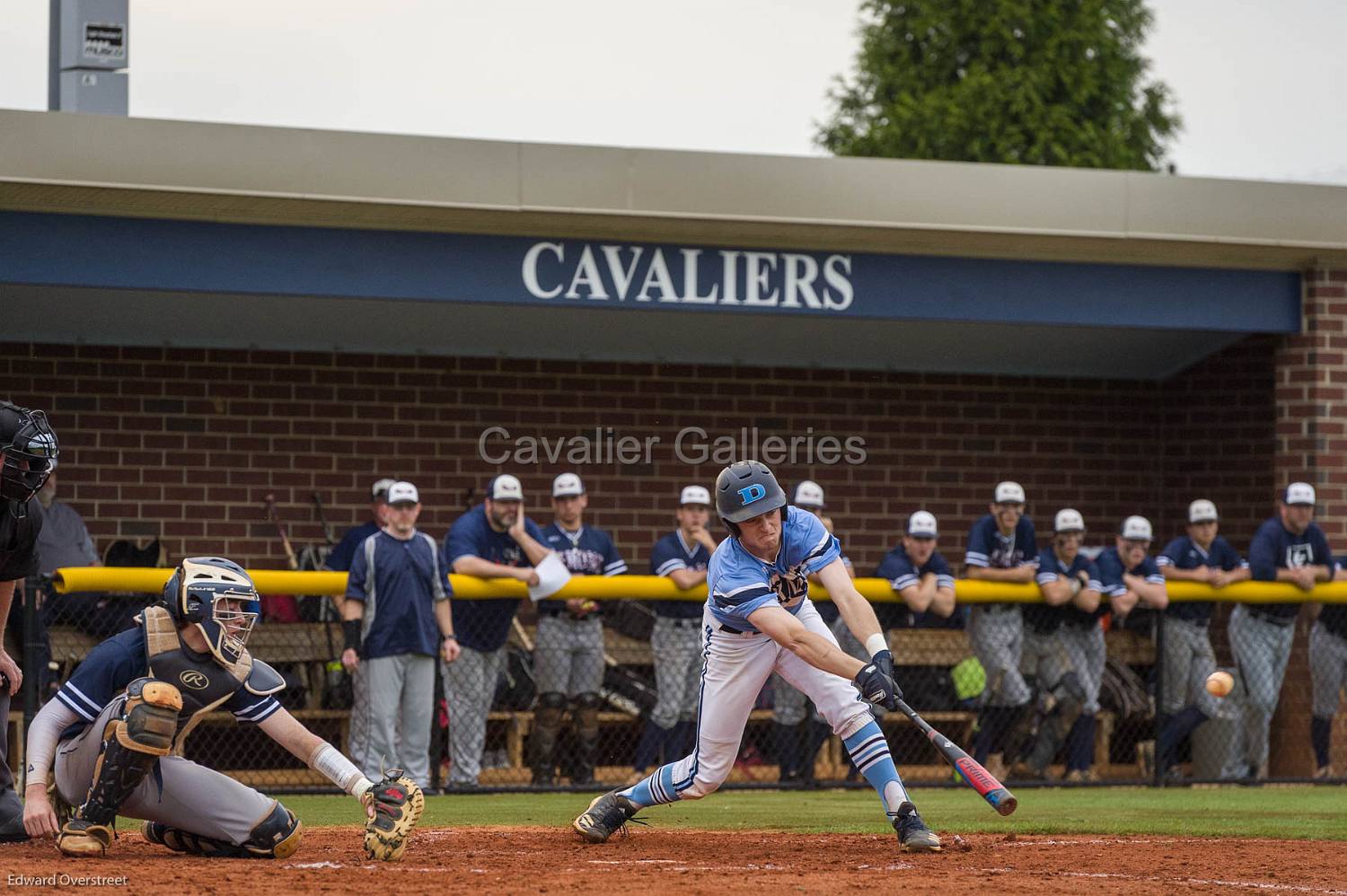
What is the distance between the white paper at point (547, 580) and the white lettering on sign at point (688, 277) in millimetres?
2131

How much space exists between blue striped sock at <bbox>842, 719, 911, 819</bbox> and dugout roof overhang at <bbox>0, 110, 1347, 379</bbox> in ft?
18.0

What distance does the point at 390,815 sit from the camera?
5961mm

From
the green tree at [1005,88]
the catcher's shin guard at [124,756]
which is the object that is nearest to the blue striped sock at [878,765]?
the catcher's shin guard at [124,756]

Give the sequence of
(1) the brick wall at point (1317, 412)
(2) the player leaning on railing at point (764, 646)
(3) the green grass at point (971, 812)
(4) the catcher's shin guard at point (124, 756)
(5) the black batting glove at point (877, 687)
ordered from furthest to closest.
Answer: (1) the brick wall at point (1317, 412), (3) the green grass at point (971, 812), (2) the player leaning on railing at point (764, 646), (5) the black batting glove at point (877, 687), (4) the catcher's shin guard at point (124, 756)

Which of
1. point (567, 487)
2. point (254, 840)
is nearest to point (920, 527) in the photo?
point (567, 487)

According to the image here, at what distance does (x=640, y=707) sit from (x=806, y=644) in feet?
17.8

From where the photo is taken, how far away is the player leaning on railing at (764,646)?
6.28 metres

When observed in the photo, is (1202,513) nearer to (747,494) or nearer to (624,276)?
(624,276)

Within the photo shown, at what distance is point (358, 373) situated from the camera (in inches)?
500

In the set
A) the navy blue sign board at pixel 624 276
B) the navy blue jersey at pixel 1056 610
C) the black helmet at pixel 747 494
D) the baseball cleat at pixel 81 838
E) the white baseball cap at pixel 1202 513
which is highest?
the navy blue sign board at pixel 624 276

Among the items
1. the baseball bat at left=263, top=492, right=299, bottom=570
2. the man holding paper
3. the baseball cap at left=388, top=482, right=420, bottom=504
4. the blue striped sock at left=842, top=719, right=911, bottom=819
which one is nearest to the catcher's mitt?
the blue striped sock at left=842, top=719, right=911, bottom=819

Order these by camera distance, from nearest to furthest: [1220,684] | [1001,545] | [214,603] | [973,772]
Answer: [214,603]
[973,772]
[1220,684]
[1001,545]

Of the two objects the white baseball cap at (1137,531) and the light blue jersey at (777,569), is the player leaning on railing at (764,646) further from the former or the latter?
the white baseball cap at (1137,531)

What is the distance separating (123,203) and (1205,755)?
753 centimetres
